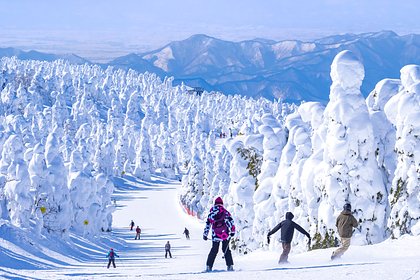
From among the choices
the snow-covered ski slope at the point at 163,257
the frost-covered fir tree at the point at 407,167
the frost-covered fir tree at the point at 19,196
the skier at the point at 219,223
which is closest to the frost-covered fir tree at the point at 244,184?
the snow-covered ski slope at the point at 163,257

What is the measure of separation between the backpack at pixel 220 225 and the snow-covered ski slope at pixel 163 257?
0.85m

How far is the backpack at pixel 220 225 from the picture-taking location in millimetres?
14445

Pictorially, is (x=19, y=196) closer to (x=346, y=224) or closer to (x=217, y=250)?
(x=217, y=250)

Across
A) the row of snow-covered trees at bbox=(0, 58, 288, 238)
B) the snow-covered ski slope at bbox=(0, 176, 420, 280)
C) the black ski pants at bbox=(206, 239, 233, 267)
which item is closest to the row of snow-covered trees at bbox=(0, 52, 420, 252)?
the row of snow-covered trees at bbox=(0, 58, 288, 238)

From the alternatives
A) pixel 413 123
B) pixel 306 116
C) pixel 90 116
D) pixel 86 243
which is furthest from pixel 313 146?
pixel 90 116

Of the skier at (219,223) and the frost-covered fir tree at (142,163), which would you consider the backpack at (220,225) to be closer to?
the skier at (219,223)

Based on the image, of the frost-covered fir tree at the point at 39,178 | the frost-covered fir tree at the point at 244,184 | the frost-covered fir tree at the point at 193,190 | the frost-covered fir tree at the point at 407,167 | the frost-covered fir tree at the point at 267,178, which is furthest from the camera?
the frost-covered fir tree at the point at 193,190

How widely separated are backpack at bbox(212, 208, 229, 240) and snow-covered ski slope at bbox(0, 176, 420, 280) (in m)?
0.85

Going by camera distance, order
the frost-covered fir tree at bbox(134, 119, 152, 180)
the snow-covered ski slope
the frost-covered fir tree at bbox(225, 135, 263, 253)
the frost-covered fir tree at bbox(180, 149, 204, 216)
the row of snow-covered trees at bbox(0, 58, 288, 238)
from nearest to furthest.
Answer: the snow-covered ski slope < the frost-covered fir tree at bbox(225, 135, 263, 253) < the row of snow-covered trees at bbox(0, 58, 288, 238) < the frost-covered fir tree at bbox(180, 149, 204, 216) < the frost-covered fir tree at bbox(134, 119, 152, 180)

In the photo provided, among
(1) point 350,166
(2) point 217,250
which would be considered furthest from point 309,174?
(2) point 217,250

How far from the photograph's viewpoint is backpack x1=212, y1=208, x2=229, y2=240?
14.4 meters

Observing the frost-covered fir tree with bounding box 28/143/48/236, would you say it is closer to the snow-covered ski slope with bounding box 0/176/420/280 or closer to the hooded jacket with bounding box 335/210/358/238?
the snow-covered ski slope with bounding box 0/176/420/280

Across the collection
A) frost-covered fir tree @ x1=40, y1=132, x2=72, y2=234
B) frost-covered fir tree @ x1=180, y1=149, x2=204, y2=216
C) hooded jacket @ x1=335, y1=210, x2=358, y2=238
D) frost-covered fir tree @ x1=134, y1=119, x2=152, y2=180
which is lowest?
frost-covered fir tree @ x1=134, y1=119, x2=152, y2=180

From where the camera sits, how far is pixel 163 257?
129 feet
